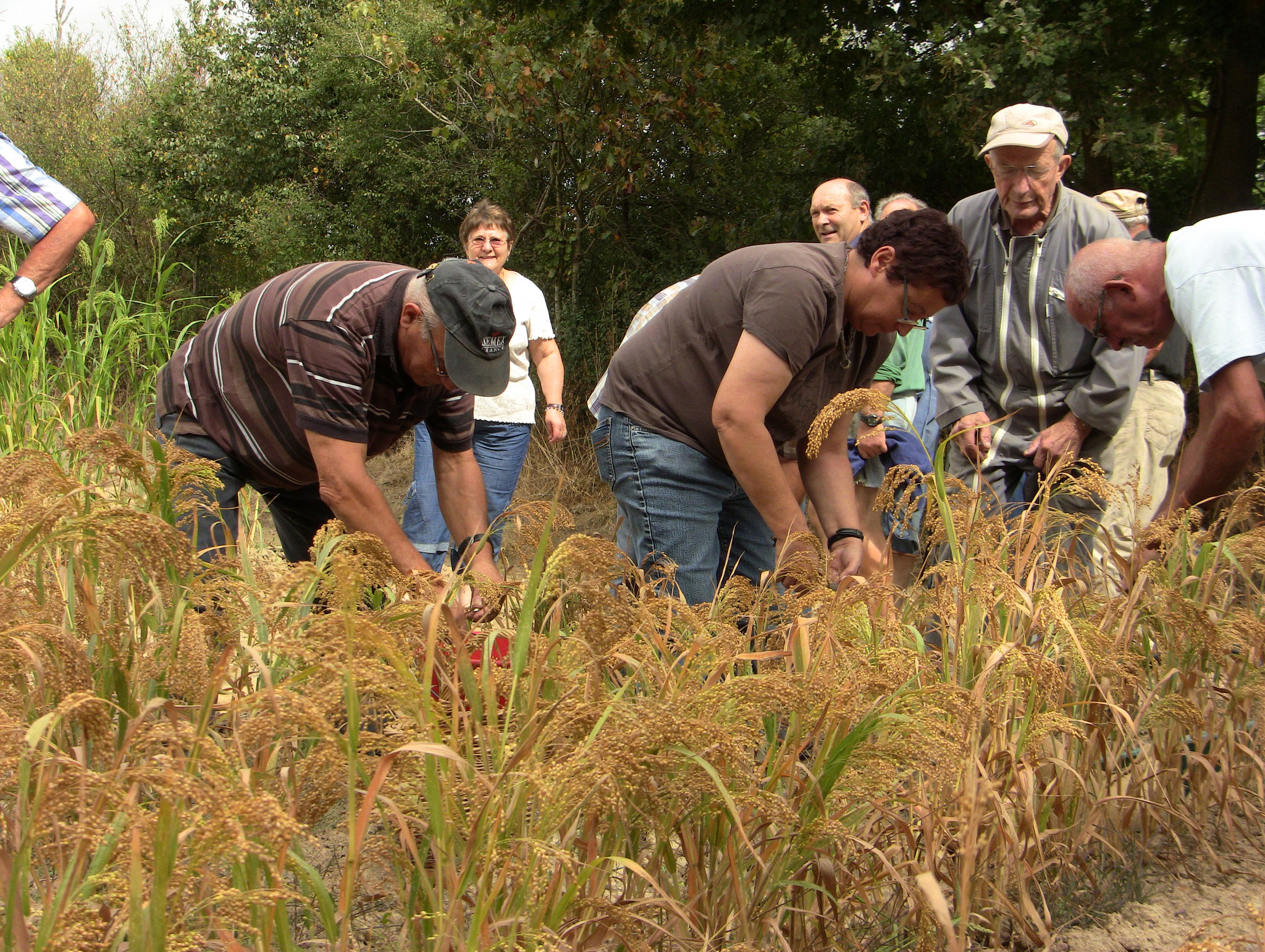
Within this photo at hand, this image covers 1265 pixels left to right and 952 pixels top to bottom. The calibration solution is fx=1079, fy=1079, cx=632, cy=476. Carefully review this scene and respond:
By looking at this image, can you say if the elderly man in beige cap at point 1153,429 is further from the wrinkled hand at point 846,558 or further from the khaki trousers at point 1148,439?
the wrinkled hand at point 846,558

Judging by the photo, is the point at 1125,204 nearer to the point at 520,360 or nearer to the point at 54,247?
the point at 520,360

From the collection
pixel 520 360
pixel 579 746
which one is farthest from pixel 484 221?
pixel 579 746

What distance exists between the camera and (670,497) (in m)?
2.81

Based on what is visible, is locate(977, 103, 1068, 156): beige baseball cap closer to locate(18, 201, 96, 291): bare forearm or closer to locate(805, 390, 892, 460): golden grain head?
locate(805, 390, 892, 460): golden grain head

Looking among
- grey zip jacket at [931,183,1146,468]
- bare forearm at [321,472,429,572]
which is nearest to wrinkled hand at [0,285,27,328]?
bare forearm at [321,472,429,572]

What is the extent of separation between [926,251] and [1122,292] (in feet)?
1.90

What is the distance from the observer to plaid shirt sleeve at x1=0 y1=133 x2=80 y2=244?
131 inches

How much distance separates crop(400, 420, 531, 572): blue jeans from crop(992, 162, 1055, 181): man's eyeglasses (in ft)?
6.82

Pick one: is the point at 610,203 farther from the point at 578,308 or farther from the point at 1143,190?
the point at 1143,190

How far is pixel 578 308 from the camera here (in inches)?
350

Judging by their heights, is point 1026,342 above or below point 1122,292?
below

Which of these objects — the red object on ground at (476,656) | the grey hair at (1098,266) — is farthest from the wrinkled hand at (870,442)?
the red object on ground at (476,656)

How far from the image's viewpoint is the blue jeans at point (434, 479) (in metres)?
4.06

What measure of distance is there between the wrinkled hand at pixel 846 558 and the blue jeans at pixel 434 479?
4.92ft
